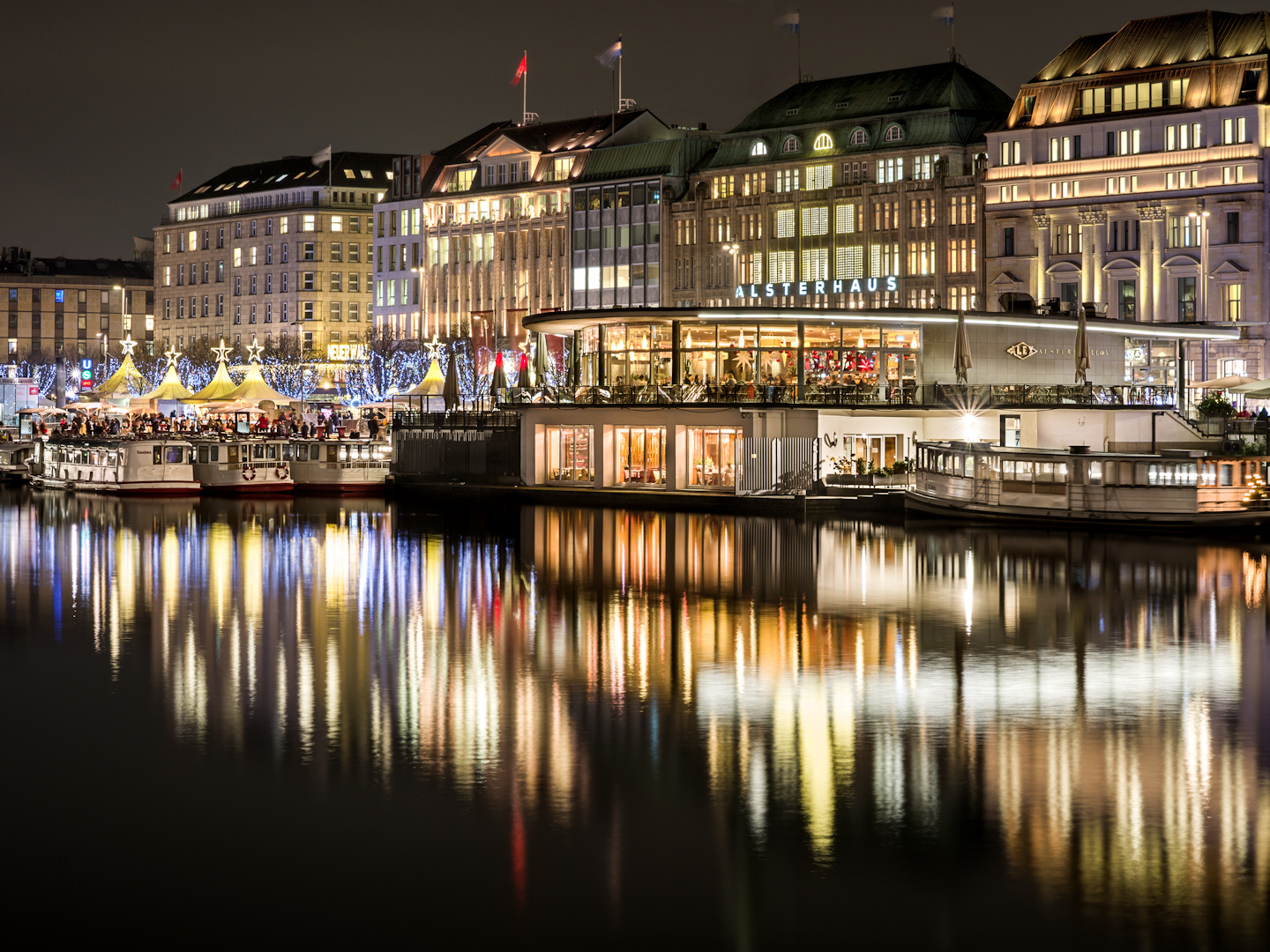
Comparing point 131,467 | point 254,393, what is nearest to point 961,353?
point 131,467

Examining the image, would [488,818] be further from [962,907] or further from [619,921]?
[962,907]

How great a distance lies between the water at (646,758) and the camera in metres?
16.6

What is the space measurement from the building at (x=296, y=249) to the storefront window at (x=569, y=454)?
109627 mm

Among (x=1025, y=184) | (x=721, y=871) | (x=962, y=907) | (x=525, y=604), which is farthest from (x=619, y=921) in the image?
(x=1025, y=184)

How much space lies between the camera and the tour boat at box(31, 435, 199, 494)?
258 ft

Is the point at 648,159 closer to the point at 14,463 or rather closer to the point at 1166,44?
the point at 1166,44

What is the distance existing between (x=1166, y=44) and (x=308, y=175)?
323 ft

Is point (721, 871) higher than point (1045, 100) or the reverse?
the reverse

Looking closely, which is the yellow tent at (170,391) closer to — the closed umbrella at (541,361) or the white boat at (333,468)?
the white boat at (333,468)

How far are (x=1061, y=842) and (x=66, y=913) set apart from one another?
9.74 meters

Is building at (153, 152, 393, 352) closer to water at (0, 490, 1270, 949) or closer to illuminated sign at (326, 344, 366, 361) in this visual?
illuminated sign at (326, 344, 366, 361)

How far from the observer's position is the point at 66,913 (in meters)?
16.5

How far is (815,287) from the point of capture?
421 feet

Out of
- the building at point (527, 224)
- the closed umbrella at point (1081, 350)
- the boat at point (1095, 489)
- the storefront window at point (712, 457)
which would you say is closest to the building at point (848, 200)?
the building at point (527, 224)
